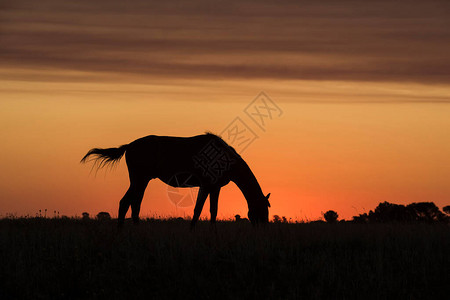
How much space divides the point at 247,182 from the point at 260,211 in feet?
2.96

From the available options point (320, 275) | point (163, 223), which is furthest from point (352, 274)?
point (163, 223)

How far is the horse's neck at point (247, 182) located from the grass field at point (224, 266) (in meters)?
2.88

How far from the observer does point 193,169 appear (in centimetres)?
1736

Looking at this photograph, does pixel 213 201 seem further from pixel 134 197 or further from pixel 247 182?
pixel 134 197

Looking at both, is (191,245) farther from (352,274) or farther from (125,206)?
(125,206)

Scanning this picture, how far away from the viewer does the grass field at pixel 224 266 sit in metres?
10.6

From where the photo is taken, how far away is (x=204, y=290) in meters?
10.5

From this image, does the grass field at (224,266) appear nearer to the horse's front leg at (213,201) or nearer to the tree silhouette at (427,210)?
the horse's front leg at (213,201)

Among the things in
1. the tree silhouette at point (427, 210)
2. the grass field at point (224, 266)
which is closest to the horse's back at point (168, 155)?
the grass field at point (224, 266)

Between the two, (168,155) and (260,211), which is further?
(168,155)

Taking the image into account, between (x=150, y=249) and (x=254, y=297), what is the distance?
3.01m

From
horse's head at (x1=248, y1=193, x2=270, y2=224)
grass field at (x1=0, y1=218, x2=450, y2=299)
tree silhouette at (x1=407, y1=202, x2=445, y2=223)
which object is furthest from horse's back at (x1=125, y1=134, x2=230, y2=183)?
tree silhouette at (x1=407, y1=202, x2=445, y2=223)

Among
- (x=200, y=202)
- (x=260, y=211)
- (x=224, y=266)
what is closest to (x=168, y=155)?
(x=200, y=202)

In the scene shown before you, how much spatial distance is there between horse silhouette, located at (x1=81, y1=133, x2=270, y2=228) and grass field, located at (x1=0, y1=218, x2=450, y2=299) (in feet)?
9.56
